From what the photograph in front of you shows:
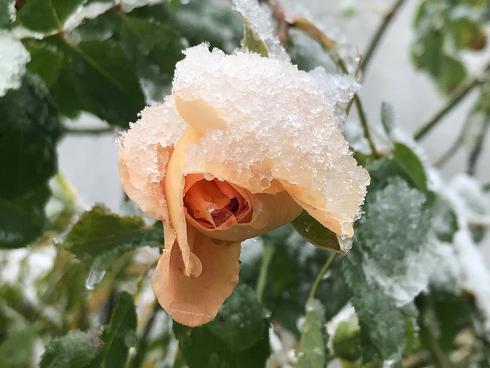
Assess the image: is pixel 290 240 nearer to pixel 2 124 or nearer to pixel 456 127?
pixel 2 124

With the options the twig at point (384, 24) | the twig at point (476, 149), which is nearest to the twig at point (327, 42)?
the twig at point (384, 24)

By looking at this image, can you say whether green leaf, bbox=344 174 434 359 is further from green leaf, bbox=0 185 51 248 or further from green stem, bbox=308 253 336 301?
green leaf, bbox=0 185 51 248

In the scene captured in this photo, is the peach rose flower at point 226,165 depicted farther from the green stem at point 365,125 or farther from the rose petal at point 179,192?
the green stem at point 365,125

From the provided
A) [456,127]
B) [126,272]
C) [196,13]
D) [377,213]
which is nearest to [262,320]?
[377,213]

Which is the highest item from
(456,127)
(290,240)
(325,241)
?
(325,241)

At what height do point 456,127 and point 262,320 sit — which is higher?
point 262,320

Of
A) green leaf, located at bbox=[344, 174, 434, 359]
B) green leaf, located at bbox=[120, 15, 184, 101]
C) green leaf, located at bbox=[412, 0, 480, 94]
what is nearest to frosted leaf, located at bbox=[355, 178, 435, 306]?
green leaf, located at bbox=[344, 174, 434, 359]
